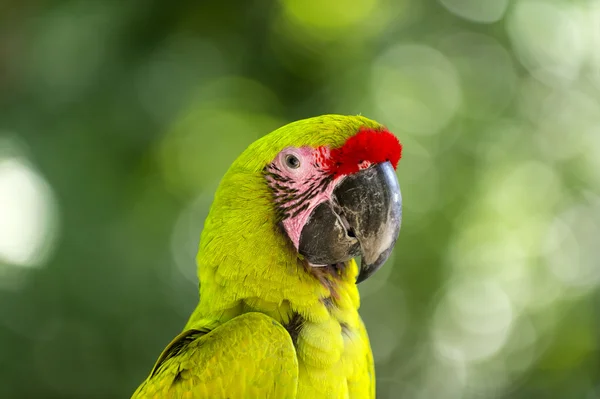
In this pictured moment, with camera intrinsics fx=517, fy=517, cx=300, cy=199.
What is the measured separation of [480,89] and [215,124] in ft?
7.94

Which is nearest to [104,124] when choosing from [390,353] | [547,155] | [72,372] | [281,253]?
[72,372]

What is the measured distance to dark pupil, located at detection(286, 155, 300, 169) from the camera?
4.56 ft

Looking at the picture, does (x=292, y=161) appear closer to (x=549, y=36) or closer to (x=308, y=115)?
(x=308, y=115)

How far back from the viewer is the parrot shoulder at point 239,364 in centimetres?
119

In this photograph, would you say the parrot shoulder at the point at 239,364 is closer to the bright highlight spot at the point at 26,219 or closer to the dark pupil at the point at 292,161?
the dark pupil at the point at 292,161

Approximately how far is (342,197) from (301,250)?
0.59 ft

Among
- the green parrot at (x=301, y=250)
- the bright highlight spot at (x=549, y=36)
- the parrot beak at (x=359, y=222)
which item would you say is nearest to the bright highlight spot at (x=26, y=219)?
the green parrot at (x=301, y=250)

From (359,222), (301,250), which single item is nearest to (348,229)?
(359,222)

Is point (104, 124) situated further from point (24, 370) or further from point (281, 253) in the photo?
point (281, 253)

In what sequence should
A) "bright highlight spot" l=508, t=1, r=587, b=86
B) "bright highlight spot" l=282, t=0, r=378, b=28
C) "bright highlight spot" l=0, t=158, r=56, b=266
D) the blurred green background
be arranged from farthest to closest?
"bright highlight spot" l=508, t=1, r=587, b=86
"bright highlight spot" l=282, t=0, r=378, b=28
the blurred green background
"bright highlight spot" l=0, t=158, r=56, b=266

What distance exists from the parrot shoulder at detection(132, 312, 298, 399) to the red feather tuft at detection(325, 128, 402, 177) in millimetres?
428

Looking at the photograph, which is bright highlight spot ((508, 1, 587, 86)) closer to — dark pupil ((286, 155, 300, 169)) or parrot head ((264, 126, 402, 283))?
parrot head ((264, 126, 402, 283))

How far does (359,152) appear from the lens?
1331mm

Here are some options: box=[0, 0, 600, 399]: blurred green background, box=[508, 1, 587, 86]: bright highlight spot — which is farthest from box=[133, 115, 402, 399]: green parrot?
box=[508, 1, 587, 86]: bright highlight spot
